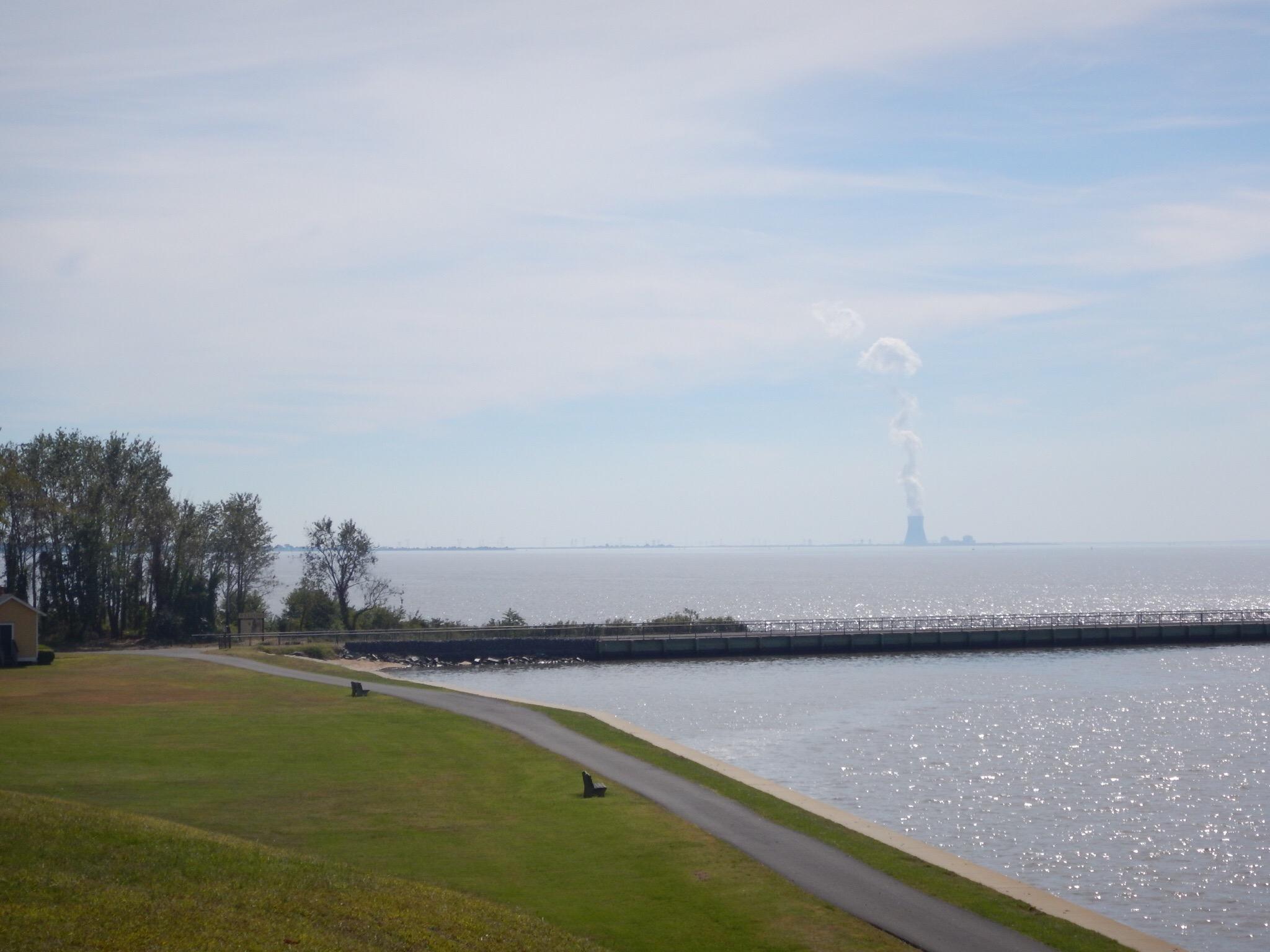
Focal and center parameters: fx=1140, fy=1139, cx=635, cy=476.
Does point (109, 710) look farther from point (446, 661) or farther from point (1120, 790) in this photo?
point (446, 661)

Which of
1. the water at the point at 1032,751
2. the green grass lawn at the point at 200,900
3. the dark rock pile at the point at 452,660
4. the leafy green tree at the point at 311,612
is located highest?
the leafy green tree at the point at 311,612

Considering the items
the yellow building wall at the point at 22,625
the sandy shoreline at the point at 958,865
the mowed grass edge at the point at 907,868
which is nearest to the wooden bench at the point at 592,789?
the mowed grass edge at the point at 907,868

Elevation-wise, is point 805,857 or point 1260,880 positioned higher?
point 805,857

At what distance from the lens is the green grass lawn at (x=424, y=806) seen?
18.5 meters

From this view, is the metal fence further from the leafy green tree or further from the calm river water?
the calm river water

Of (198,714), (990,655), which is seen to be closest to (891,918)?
(198,714)

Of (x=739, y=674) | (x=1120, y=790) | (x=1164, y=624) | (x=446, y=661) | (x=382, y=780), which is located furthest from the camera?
(x=1164, y=624)

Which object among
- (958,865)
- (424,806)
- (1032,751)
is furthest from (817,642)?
(958,865)

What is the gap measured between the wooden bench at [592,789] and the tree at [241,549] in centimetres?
6771

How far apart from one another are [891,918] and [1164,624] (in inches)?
3485

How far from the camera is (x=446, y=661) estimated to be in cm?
8081

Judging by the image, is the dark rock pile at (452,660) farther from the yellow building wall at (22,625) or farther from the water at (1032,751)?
the yellow building wall at (22,625)

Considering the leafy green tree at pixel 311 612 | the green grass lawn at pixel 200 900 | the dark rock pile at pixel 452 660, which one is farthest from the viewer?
the leafy green tree at pixel 311 612

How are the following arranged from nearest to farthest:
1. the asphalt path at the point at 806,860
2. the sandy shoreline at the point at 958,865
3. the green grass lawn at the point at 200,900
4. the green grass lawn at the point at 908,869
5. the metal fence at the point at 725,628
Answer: the green grass lawn at the point at 200,900 < the asphalt path at the point at 806,860 < the green grass lawn at the point at 908,869 < the sandy shoreline at the point at 958,865 < the metal fence at the point at 725,628
